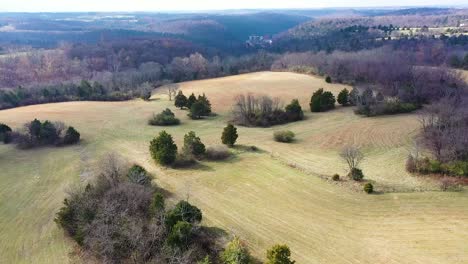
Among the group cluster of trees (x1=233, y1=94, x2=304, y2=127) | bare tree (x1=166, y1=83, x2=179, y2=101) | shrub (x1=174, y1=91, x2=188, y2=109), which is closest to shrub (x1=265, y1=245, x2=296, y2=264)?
cluster of trees (x1=233, y1=94, x2=304, y2=127)

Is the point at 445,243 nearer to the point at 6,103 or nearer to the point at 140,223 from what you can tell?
the point at 140,223

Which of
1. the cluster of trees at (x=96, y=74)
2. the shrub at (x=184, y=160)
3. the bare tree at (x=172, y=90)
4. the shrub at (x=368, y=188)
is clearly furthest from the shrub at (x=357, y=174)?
the cluster of trees at (x=96, y=74)

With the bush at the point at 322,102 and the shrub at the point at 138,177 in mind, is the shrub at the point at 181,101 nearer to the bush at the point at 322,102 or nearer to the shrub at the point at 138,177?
the bush at the point at 322,102

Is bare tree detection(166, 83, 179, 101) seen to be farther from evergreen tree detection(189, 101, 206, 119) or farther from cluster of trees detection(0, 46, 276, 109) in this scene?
evergreen tree detection(189, 101, 206, 119)

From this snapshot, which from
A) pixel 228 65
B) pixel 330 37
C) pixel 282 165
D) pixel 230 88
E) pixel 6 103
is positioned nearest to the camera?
pixel 282 165

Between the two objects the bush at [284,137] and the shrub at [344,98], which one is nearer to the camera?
the bush at [284,137]

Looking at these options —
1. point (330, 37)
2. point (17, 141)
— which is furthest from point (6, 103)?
point (330, 37)
